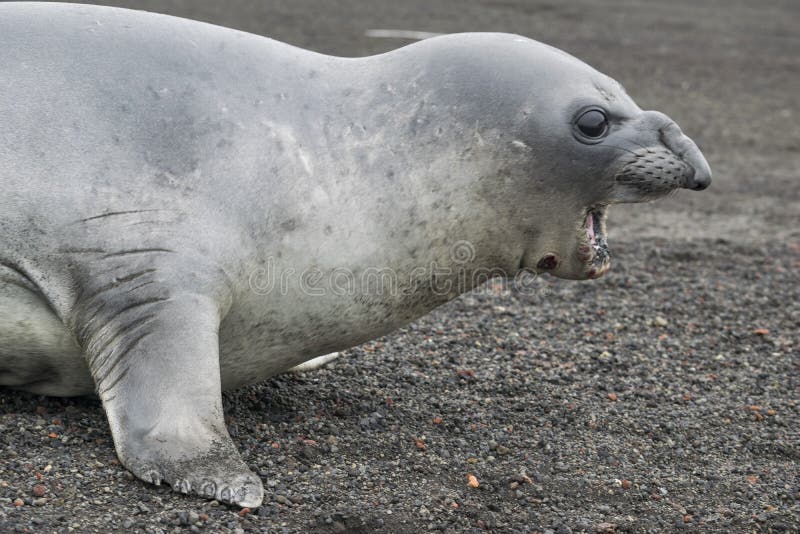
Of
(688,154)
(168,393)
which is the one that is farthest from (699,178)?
(168,393)

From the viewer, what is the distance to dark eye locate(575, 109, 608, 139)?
140 inches

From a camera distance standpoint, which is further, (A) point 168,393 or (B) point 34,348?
(B) point 34,348

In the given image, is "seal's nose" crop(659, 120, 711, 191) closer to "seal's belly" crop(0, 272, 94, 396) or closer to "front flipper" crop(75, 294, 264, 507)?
"front flipper" crop(75, 294, 264, 507)

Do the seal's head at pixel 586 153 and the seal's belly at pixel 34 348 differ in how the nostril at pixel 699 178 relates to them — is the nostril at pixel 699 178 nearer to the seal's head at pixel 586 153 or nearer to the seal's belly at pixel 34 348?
the seal's head at pixel 586 153

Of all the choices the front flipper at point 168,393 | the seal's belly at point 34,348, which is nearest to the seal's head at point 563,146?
the front flipper at point 168,393

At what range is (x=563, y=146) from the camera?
11.7ft

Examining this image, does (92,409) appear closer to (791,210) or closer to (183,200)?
(183,200)

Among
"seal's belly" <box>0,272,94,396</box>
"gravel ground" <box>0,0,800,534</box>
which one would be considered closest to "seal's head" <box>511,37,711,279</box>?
"gravel ground" <box>0,0,800,534</box>

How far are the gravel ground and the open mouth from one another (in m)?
0.72

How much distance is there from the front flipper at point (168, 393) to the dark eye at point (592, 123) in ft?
4.62

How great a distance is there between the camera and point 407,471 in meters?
3.56

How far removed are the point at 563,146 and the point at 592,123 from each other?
0.13 m

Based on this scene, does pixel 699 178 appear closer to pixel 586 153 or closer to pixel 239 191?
pixel 586 153

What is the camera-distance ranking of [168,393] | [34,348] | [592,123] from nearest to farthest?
1. [168,393]
2. [34,348]
3. [592,123]
